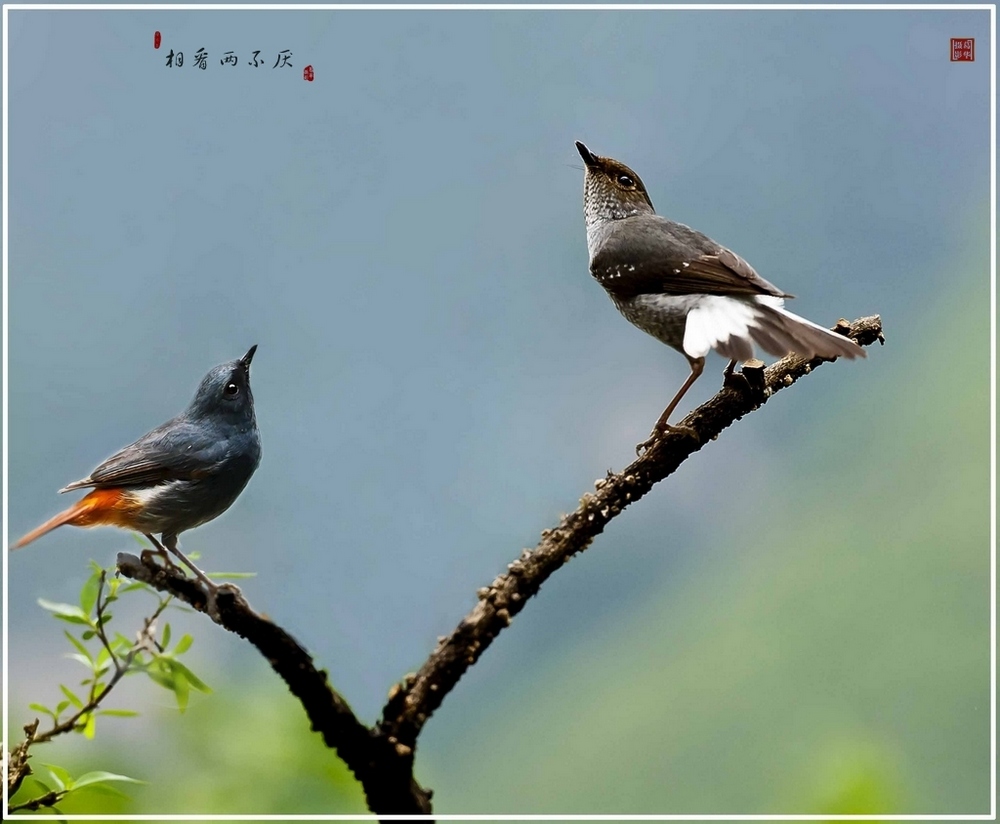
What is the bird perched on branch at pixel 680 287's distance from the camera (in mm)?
2270

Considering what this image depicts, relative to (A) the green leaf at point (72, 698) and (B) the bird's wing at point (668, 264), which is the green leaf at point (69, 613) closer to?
(A) the green leaf at point (72, 698)

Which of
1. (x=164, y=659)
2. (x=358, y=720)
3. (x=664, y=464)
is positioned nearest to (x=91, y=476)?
(x=164, y=659)

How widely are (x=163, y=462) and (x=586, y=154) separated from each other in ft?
4.61

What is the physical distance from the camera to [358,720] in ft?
6.18

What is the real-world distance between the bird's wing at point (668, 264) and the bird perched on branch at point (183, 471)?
99 cm

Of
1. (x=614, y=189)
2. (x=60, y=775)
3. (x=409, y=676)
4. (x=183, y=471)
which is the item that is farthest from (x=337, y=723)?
(x=614, y=189)

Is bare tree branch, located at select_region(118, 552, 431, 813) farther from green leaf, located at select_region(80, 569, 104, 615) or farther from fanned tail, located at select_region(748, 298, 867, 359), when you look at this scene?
fanned tail, located at select_region(748, 298, 867, 359)

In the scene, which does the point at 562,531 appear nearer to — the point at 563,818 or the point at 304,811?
the point at 563,818

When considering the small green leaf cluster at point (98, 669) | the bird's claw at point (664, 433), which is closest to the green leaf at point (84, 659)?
the small green leaf cluster at point (98, 669)

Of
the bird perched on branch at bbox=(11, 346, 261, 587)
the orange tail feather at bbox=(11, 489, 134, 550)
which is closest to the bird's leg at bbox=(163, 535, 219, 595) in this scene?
the bird perched on branch at bbox=(11, 346, 261, 587)

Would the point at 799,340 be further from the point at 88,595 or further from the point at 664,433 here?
the point at 88,595

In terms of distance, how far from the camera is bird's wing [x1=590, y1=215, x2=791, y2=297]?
2463 millimetres

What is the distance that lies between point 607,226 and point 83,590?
162 cm

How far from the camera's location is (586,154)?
278 centimetres
